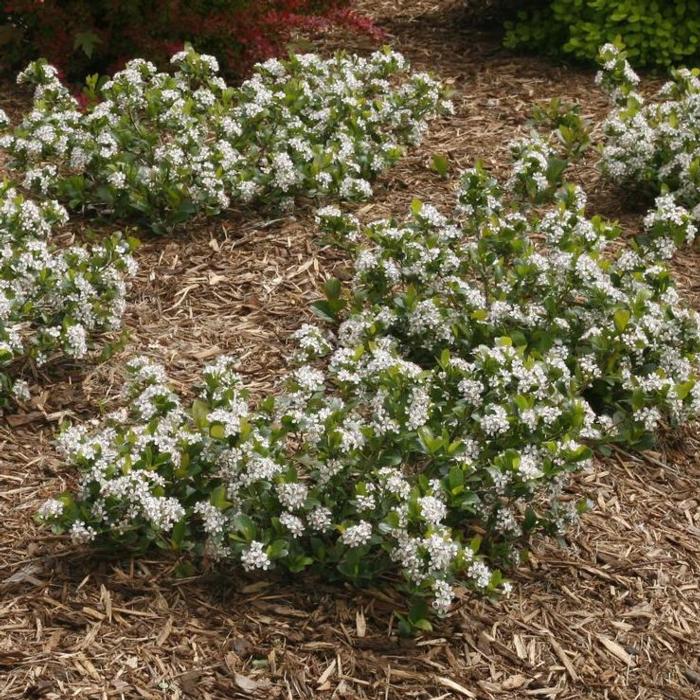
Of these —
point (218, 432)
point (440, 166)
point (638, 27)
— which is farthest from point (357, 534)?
point (638, 27)

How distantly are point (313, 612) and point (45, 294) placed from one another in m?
1.55

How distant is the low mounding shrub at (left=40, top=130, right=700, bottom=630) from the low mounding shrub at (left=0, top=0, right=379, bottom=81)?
245cm

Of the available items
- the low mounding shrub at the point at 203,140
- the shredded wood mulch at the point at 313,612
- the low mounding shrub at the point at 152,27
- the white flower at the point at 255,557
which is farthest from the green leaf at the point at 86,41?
the white flower at the point at 255,557

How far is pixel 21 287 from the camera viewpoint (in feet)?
12.8

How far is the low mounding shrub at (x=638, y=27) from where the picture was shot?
6.32 metres

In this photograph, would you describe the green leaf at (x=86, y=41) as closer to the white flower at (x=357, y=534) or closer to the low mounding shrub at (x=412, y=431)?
the low mounding shrub at (x=412, y=431)

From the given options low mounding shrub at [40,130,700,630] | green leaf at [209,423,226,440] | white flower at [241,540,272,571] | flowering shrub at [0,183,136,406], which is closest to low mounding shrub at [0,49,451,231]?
flowering shrub at [0,183,136,406]

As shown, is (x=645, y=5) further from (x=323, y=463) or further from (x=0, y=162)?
(x=323, y=463)

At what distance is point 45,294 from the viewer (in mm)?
3930

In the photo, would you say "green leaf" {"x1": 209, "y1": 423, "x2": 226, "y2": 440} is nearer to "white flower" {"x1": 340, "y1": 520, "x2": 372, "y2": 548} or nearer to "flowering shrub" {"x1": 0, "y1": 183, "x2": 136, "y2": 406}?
"white flower" {"x1": 340, "y1": 520, "x2": 372, "y2": 548}

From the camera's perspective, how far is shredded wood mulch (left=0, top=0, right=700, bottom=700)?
294 centimetres

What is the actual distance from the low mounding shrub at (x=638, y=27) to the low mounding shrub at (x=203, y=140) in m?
1.43

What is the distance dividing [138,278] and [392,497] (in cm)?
188

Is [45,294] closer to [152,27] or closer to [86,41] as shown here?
[86,41]
